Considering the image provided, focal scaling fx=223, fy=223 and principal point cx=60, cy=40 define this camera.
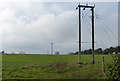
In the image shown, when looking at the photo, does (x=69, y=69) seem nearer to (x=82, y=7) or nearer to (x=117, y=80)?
(x=82, y=7)

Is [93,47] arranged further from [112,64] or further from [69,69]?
[112,64]

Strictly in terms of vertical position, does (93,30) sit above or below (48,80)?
above

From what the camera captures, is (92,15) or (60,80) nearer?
(60,80)

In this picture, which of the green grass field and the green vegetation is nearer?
the green vegetation

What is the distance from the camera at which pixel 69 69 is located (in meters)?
18.2

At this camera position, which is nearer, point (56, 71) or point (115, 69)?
point (115, 69)

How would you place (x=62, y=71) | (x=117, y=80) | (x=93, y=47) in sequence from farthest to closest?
(x=93, y=47)
(x=62, y=71)
(x=117, y=80)

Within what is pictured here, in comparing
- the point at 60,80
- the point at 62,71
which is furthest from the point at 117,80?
the point at 62,71

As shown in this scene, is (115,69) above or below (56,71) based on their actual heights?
above

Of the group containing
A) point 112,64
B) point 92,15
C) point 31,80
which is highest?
point 92,15

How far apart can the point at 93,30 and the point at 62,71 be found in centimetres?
606

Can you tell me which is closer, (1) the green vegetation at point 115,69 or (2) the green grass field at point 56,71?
(1) the green vegetation at point 115,69

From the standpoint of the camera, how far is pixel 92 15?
2170 cm

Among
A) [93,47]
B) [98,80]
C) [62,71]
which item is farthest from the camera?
[93,47]
